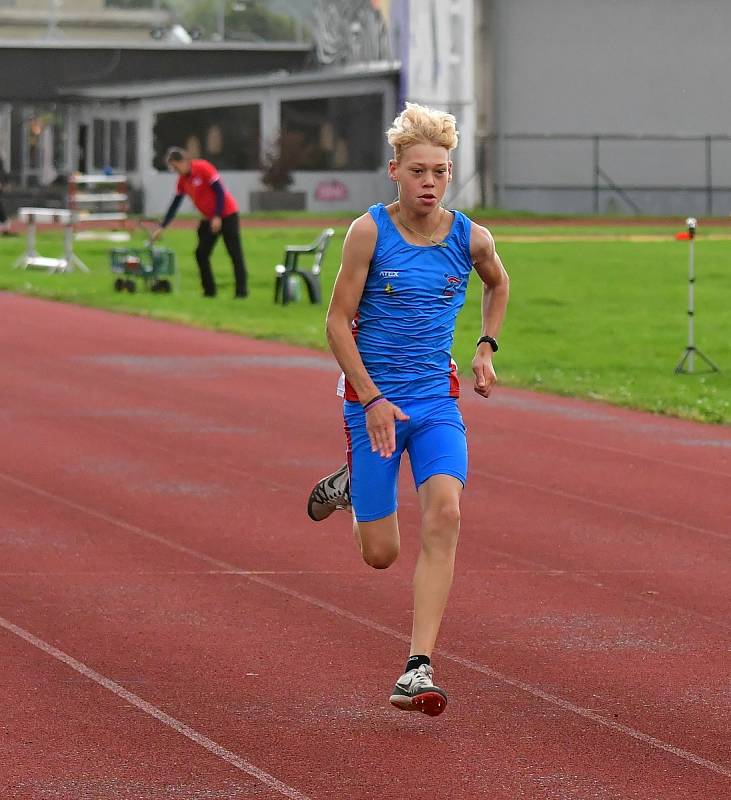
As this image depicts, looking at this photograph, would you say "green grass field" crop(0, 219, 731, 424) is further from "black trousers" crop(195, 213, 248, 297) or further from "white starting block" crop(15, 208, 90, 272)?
"white starting block" crop(15, 208, 90, 272)

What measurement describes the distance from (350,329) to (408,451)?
18.8 inches

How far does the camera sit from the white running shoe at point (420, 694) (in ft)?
19.6

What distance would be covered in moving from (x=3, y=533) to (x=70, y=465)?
2220 mm

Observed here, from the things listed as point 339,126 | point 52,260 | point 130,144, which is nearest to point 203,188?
point 52,260

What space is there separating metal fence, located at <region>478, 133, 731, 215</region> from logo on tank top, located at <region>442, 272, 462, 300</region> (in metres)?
47.1

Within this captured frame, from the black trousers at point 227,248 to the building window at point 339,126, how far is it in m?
28.8

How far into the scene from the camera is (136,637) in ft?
24.5

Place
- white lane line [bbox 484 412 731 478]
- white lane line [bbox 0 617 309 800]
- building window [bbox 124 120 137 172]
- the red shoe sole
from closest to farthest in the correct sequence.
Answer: white lane line [bbox 0 617 309 800], the red shoe sole, white lane line [bbox 484 412 731 478], building window [bbox 124 120 137 172]

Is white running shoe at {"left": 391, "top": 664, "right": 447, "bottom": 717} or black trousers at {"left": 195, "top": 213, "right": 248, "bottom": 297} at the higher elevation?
black trousers at {"left": 195, "top": 213, "right": 248, "bottom": 297}

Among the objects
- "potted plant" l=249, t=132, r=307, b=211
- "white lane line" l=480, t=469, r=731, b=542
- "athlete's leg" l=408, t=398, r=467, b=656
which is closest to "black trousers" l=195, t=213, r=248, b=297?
"white lane line" l=480, t=469, r=731, b=542

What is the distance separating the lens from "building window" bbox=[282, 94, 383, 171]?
53.3 metres

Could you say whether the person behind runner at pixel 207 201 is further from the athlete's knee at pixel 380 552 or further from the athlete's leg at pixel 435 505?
the athlete's leg at pixel 435 505

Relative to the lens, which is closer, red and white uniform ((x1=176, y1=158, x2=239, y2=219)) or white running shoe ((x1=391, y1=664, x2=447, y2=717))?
white running shoe ((x1=391, y1=664, x2=447, y2=717))

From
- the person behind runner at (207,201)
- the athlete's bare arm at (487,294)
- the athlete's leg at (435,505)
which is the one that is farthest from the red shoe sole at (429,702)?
the person behind runner at (207,201)
